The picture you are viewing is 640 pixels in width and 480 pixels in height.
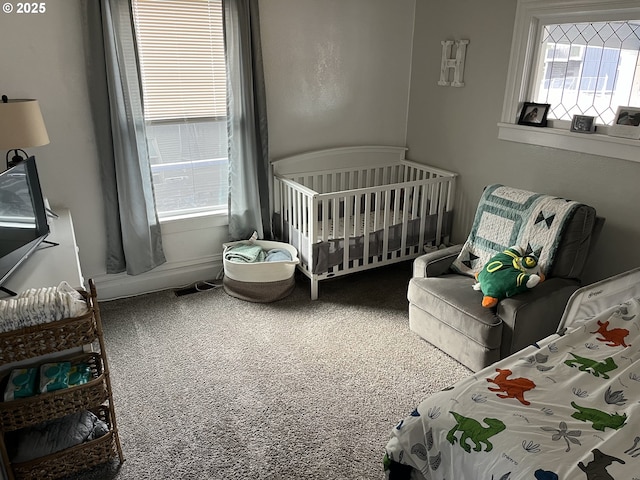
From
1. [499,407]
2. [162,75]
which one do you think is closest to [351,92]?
[162,75]

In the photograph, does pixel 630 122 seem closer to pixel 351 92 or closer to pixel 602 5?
pixel 602 5

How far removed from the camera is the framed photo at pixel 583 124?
2783 mm

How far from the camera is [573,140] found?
286 cm

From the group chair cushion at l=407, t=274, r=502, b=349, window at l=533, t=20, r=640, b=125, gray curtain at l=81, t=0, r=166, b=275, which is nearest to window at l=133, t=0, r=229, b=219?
gray curtain at l=81, t=0, r=166, b=275

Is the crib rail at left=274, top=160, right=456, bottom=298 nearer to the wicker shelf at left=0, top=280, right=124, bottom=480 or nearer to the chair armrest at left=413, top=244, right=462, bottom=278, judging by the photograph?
the chair armrest at left=413, top=244, right=462, bottom=278

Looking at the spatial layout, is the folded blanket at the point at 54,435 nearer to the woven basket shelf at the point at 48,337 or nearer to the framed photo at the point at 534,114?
the woven basket shelf at the point at 48,337

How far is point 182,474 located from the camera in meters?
1.95

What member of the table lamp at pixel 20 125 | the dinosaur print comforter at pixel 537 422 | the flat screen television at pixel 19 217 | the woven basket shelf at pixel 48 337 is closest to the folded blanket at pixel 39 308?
the woven basket shelf at pixel 48 337

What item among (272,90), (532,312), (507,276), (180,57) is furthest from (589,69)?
(180,57)

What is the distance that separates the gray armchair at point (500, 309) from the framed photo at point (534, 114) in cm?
76

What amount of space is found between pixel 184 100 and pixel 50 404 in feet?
7.12

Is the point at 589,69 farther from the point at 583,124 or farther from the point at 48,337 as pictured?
the point at 48,337

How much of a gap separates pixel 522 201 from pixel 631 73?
0.90m

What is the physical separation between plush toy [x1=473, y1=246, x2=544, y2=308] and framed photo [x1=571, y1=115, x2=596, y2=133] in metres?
0.83
